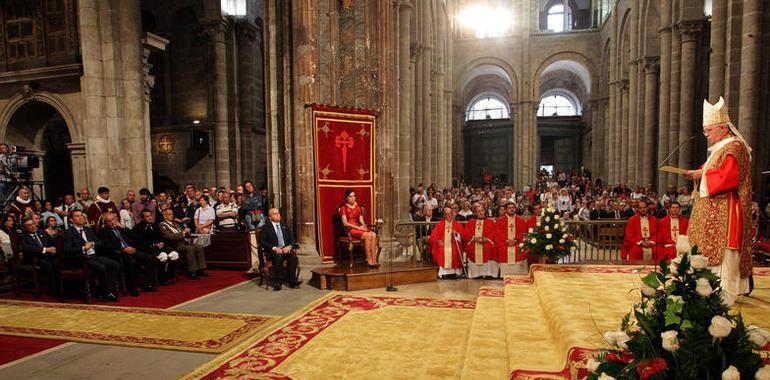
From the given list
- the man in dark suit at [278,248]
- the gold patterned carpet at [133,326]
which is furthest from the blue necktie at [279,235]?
the gold patterned carpet at [133,326]

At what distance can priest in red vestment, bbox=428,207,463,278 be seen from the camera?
8.14 meters

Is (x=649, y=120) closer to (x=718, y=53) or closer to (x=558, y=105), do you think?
(x=718, y=53)

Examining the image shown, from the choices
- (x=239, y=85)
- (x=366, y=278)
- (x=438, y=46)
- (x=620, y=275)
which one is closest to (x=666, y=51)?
(x=438, y=46)

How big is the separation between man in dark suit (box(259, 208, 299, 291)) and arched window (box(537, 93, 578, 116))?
3367 cm

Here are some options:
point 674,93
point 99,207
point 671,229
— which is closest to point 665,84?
point 674,93

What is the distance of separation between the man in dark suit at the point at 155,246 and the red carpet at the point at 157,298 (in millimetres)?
297

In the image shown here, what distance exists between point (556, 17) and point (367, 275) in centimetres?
3259

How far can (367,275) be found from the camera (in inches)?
280

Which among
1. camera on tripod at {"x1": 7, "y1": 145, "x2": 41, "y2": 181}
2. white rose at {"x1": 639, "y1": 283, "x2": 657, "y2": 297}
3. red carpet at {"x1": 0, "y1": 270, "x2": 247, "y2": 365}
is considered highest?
camera on tripod at {"x1": 7, "y1": 145, "x2": 41, "y2": 181}

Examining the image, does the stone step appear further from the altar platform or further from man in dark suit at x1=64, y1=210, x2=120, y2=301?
man in dark suit at x1=64, y1=210, x2=120, y2=301

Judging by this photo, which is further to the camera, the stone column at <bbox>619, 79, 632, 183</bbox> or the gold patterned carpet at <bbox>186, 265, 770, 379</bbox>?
the stone column at <bbox>619, 79, 632, 183</bbox>

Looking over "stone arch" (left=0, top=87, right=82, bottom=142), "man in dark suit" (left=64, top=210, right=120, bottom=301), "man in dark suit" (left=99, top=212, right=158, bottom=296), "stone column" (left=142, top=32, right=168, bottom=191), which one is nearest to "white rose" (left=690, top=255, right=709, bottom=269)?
"man in dark suit" (left=64, top=210, right=120, bottom=301)

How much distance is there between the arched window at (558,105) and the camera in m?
36.6

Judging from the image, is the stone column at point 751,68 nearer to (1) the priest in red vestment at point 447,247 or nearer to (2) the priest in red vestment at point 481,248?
(2) the priest in red vestment at point 481,248
